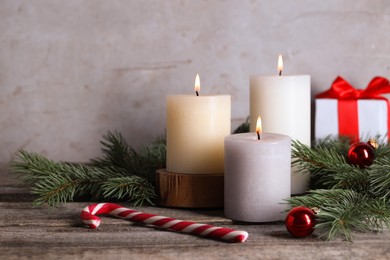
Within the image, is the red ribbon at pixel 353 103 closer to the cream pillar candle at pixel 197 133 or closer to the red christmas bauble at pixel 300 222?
the cream pillar candle at pixel 197 133

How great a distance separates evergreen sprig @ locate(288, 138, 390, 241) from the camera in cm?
83

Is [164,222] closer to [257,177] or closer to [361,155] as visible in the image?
[257,177]

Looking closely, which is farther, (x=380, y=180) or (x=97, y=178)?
(x=97, y=178)

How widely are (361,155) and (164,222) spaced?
14.1 inches

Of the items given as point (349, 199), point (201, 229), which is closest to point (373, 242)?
point (349, 199)

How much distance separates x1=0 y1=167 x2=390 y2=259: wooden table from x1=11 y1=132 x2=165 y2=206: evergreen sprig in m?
0.08

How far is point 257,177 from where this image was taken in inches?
35.6

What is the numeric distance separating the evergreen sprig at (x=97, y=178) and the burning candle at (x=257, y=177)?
175mm

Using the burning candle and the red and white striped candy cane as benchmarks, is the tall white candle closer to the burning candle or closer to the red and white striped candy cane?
the burning candle

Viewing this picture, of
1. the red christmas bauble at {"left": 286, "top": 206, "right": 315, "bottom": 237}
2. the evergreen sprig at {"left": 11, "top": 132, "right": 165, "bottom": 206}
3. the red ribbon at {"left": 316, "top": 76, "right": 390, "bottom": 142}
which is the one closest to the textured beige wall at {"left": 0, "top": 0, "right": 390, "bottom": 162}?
the red ribbon at {"left": 316, "top": 76, "right": 390, "bottom": 142}

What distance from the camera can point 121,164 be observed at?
3.82 ft

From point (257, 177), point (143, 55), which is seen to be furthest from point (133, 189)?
point (143, 55)

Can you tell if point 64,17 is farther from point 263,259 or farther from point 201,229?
point 263,259

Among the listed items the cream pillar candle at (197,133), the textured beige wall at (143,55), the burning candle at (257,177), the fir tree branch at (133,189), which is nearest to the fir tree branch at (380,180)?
the burning candle at (257,177)
